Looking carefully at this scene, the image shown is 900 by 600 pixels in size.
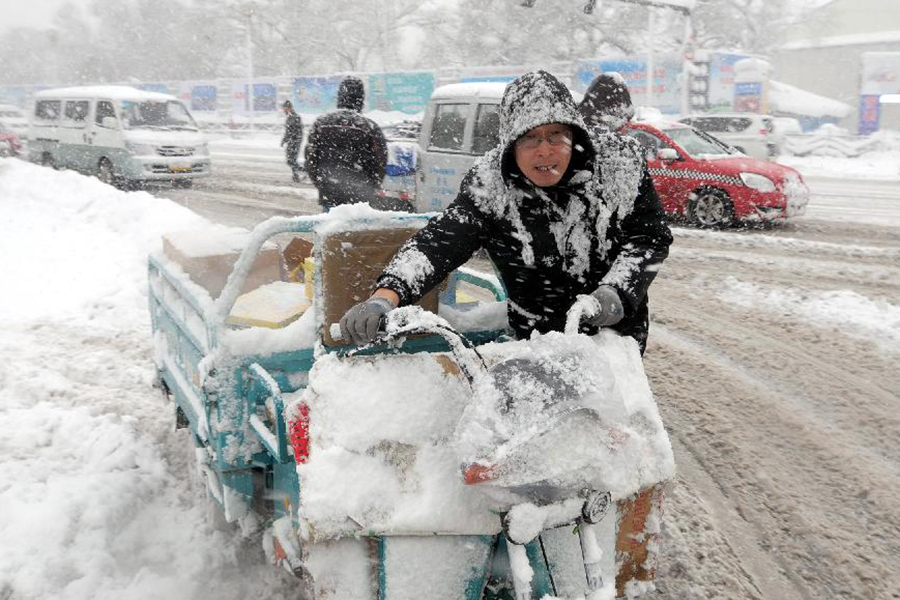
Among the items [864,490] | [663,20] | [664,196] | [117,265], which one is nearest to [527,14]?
[663,20]

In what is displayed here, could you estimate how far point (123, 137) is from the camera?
1514 cm

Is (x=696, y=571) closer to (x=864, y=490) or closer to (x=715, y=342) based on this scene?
(x=864, y=490)

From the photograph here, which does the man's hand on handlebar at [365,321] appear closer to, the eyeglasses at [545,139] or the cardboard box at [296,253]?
the eyeglasses at [545,139]

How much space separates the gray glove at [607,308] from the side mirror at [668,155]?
980cm

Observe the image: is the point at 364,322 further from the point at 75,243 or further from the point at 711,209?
the point at 711,209

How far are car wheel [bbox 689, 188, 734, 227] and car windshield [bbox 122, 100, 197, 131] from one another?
1078 centimetres

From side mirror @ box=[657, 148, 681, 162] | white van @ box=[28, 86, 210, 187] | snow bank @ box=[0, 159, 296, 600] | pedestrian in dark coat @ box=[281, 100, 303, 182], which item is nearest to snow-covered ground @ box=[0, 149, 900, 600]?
snow bank @ box=[0, 159, 296, 600]

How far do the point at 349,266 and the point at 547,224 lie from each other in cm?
84

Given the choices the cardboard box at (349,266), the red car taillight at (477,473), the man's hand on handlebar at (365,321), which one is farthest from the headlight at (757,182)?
the red car taillight at (477,473)

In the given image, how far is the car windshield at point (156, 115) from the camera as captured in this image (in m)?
15.6

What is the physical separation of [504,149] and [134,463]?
2.87 metres

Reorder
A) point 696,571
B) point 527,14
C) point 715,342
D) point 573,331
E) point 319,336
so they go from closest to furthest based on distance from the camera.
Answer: point 573,331, point 319,336, point 696,571, point 715,342, point 527,14

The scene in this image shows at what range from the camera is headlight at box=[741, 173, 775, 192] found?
1124 cm

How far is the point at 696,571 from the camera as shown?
3.35 m
